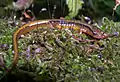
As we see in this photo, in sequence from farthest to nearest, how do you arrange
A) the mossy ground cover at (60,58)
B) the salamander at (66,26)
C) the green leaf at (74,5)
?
the green leaf at (74,5) < the salamander at (66,26) < the mossy ground cover at (60,58)

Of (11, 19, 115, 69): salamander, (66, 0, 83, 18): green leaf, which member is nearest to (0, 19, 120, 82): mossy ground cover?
(11, 19, 115, 69): salamander

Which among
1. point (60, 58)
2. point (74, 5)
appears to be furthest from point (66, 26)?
point (60, 58)

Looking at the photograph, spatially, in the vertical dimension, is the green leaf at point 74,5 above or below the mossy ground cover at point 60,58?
above

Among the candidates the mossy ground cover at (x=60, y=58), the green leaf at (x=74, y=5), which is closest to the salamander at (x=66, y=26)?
the mossy ground cover at (x=60, y=58)

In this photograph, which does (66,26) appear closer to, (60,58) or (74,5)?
(74,5)

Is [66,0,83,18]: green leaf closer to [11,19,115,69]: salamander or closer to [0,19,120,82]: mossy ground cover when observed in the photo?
[11,19,115,69]: salamander

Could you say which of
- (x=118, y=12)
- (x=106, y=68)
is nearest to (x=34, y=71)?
(x=106, y=68)

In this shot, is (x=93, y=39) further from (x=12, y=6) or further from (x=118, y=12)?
(x=12, y=6)

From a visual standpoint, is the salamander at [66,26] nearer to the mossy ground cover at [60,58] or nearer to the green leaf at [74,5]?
the mossy ground cover at [60,58]
